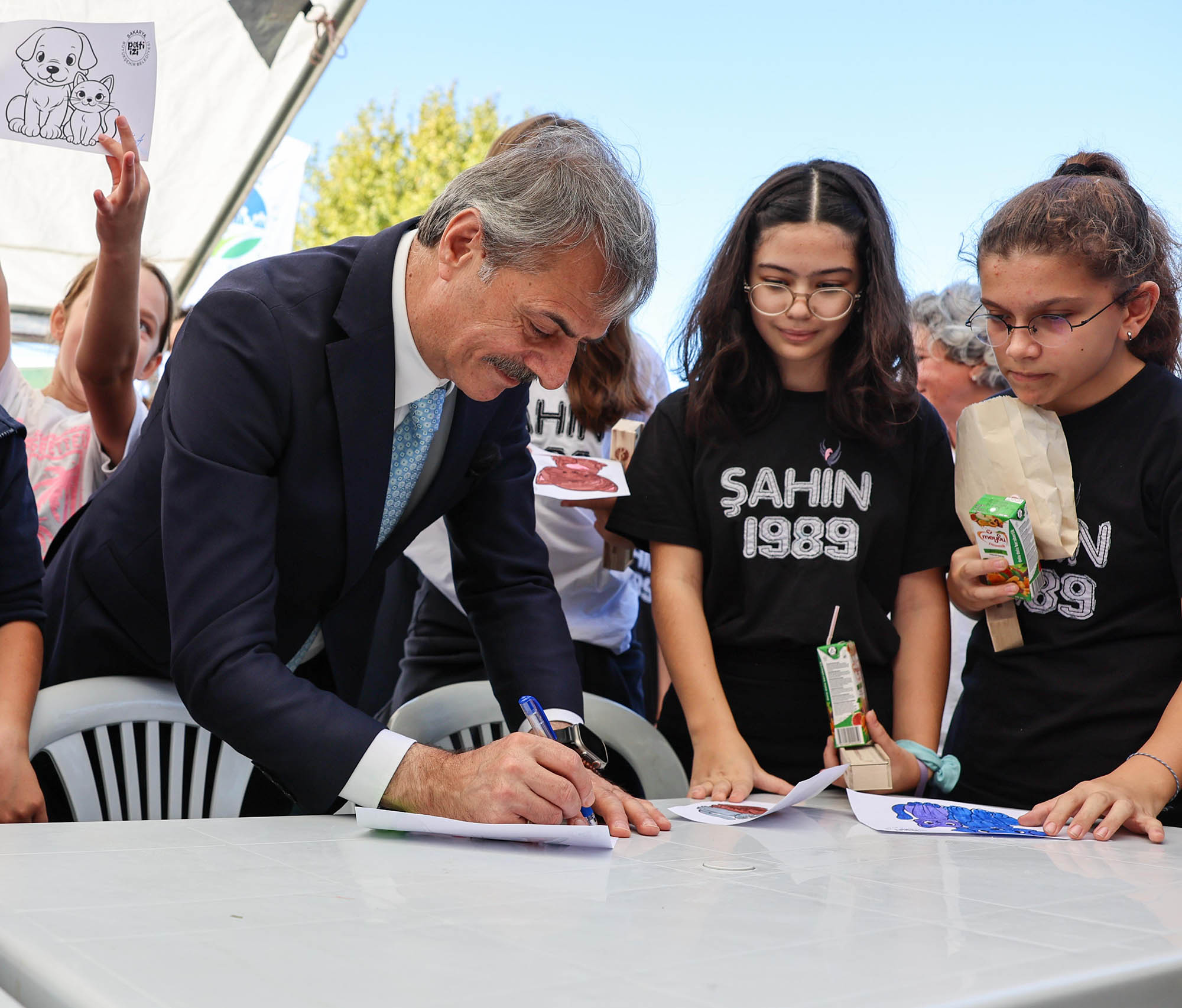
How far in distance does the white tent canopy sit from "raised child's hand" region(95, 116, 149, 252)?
0.60 meters

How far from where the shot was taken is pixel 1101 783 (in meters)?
1.44

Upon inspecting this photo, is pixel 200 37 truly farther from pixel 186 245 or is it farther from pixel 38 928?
pixel 38 928

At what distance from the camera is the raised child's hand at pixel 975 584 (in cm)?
167

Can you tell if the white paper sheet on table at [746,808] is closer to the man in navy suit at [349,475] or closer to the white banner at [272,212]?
the man in navy suit at [349,475]

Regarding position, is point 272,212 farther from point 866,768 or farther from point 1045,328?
point 866,768

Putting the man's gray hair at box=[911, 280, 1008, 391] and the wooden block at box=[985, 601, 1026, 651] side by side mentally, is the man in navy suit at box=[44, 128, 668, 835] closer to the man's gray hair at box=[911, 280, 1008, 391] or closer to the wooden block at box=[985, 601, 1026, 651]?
the wooden block at box=[985, 601, 1026, 651]

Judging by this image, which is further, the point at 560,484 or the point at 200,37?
the point at 200,37

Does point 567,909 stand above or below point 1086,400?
below

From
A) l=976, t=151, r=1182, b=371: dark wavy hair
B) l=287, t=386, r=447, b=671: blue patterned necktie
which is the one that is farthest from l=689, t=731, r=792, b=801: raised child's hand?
l=976, t=151, r=1182, b=371: dark wavy hair

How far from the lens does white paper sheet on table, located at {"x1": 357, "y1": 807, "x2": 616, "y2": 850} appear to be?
1.13 m

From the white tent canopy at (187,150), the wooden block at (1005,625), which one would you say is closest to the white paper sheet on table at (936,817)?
the wooden block at (1005,625)

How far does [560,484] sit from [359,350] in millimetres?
539

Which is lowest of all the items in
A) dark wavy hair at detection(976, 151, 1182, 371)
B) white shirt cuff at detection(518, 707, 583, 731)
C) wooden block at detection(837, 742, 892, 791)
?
wooden block at detection(837, 742, 892, 791)

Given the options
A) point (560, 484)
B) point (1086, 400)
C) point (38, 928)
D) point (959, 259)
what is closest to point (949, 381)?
point (959, 259)
